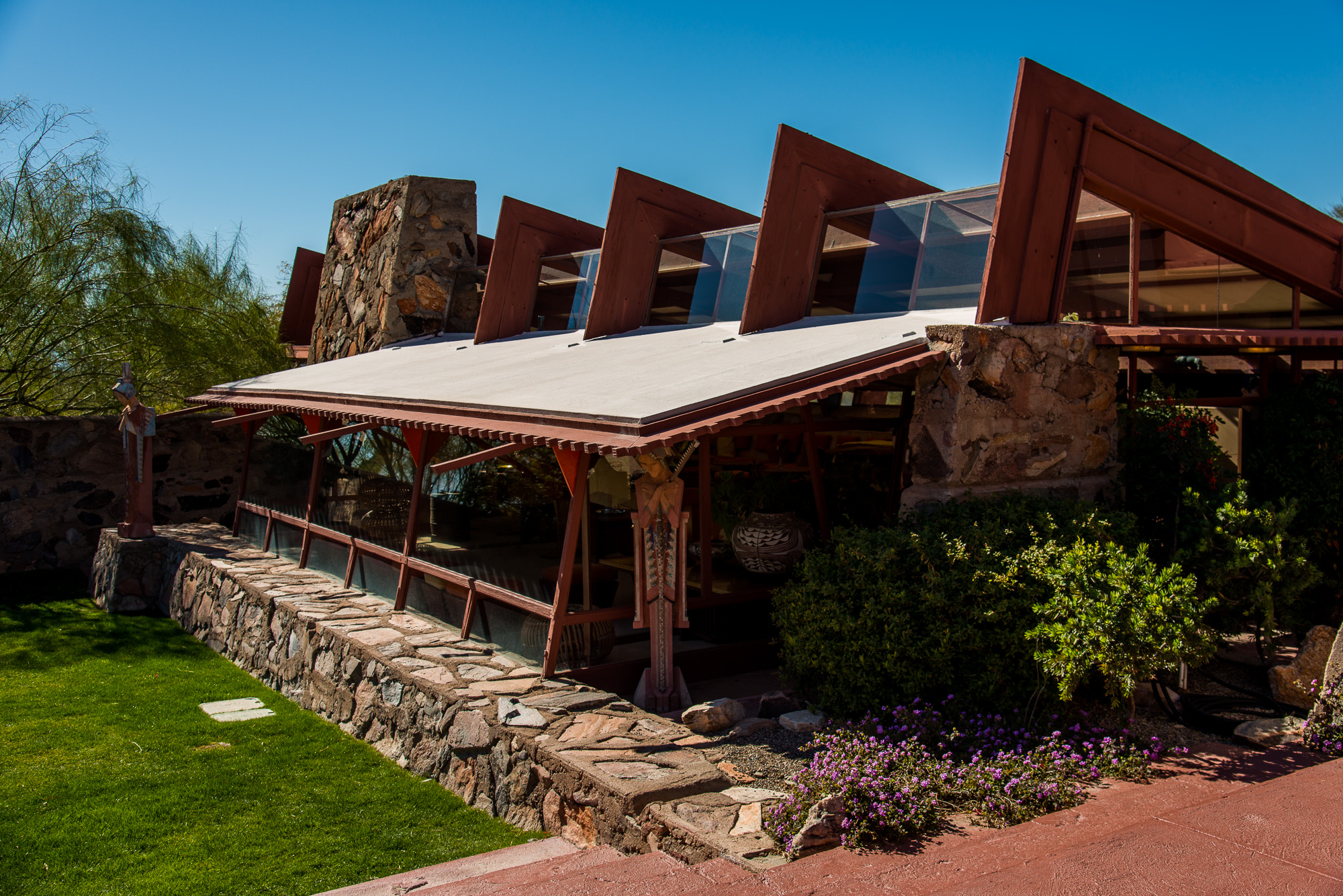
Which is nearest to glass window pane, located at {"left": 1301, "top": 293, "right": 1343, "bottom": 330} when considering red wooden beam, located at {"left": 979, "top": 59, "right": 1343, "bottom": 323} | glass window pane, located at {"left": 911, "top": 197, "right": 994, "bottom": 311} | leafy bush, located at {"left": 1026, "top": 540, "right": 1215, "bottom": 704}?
red wooden beam, located at {"left": 979, "top": 59, "right": 1343, "bottom": 323}

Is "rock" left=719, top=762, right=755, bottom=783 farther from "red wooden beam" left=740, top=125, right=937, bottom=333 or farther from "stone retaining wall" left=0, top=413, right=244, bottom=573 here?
"stone retaining wall" left=0, top=413, right=244, bottom=573

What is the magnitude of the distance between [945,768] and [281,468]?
1059 cm

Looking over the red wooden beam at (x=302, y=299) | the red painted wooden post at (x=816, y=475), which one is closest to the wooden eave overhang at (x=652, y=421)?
the red painted wooden post at (x=816, y=475)

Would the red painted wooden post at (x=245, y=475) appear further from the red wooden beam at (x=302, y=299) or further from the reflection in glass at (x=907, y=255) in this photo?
the reflection in glass at (x=907, y=255)

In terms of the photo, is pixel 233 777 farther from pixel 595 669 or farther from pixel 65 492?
pixel 65 492

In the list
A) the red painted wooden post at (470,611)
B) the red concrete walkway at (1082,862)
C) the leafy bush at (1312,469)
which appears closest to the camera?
the red concrete walkway at (1082,862)

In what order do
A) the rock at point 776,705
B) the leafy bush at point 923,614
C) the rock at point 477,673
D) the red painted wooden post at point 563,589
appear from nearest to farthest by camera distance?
the leafy bush at point 923,614 → the rock at point 776,705 → the red painted wooden post at point 563,589 → the rock at point 477,673

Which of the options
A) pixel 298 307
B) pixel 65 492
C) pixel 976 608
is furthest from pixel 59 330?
pixel 976 608

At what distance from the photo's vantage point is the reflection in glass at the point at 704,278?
35.9 ft

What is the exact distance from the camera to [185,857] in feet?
17.7

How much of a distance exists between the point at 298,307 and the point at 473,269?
18.4 feet

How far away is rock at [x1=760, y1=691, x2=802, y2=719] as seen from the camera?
640 centimetres

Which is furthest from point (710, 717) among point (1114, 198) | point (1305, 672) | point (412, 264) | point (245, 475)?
point (412, 264)

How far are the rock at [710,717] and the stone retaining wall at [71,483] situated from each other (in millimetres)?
11859
